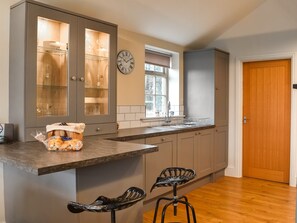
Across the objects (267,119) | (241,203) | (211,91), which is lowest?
(241,203)

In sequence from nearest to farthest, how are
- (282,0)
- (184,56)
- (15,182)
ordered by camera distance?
(15,182), (282,0), (184,56)

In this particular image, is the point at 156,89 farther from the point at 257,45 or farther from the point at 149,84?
the point at 257,45

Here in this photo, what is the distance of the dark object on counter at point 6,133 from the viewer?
227cm

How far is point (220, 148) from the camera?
181 inches

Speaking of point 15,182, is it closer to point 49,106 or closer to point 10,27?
point 49,106

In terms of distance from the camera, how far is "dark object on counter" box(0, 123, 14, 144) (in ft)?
7.44

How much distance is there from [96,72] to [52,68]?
1.62ft

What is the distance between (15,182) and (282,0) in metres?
4.20

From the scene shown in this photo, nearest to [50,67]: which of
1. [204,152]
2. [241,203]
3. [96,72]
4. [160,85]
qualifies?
[96,72]

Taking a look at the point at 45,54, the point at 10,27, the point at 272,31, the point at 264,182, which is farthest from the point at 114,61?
the point at 264,182

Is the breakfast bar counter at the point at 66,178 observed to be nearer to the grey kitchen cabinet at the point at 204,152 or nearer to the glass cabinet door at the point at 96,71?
the glass cabinet door at the point at 96,71

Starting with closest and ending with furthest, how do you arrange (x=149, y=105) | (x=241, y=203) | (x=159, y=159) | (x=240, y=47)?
(x=159, y=159)
(x=241, y=203)
(x=149, y=105)
(x=240, y=47)

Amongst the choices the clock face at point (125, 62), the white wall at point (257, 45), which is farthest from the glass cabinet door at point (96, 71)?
the white wall at point (257, 45)

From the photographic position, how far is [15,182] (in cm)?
226
